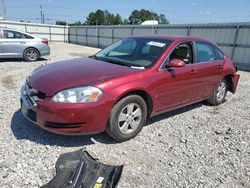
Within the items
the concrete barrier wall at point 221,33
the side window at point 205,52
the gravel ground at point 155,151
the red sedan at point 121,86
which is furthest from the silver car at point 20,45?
the concrete barrier wall at point 221,33

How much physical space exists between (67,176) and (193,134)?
233 cm

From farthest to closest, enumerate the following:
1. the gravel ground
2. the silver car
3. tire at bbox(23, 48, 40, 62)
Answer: tire at bbox(23, 48, 40, 62) < the silver car < the gravel ground

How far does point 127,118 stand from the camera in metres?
3.49

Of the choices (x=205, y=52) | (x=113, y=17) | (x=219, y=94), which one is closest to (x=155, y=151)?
(x=205, y=52)

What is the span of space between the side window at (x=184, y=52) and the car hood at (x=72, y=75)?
105 centimetres

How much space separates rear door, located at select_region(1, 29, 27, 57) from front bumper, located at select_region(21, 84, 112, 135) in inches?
302

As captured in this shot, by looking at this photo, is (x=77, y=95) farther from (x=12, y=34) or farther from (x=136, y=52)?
(x=12, y=34)

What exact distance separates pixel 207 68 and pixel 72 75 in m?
2.79

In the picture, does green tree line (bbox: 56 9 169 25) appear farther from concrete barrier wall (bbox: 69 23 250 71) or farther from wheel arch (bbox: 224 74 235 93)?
wheel arch (bbox: 224 74 235 93)

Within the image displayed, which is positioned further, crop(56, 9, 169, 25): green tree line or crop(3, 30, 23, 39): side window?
crop(56, 9, 169, 25): green tree line

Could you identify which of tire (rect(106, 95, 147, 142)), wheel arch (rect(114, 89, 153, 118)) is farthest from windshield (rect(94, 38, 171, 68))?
tire (rect(106, 95, 147, 142))

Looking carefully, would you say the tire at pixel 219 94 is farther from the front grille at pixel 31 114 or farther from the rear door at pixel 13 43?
the rear door at pixel 13 43

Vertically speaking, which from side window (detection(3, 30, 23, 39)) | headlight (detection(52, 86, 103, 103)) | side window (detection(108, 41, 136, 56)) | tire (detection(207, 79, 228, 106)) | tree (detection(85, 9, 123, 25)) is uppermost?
tree (detection(85, 9, 123, 25))

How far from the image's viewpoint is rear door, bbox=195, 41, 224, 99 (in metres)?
4.61
